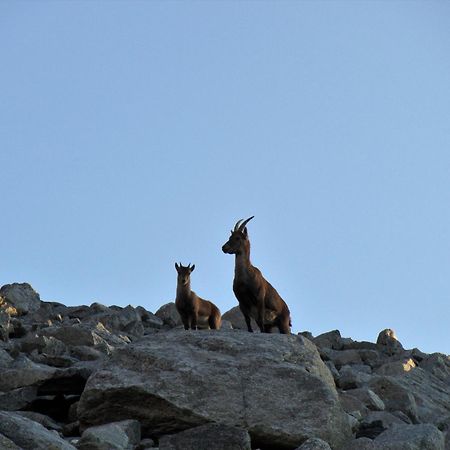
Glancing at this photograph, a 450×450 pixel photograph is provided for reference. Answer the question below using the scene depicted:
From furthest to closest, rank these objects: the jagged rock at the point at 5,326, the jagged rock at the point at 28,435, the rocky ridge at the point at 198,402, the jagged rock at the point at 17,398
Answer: the jagged rock at the point at 5,326
the jagged rock at the point at 17,398
the rocky ridge at the point at 198,402
the jagged rock at the point at 28,435

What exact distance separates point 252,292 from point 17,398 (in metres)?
6.44

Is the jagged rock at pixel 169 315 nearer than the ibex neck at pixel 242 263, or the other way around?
the ibex neck at pixel 242 263

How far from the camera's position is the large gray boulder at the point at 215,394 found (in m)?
10.8

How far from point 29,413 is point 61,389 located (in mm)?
1076

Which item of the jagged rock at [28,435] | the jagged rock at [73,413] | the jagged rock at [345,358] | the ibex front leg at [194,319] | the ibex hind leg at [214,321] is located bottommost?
the jagged rock at [28,435]

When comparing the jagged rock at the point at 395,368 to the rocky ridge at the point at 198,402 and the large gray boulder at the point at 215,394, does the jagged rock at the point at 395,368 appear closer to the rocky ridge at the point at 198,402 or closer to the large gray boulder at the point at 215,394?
the rocky ridge at the point at 198,402

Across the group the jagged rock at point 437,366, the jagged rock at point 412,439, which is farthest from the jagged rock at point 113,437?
the jagged rock at point 437,366

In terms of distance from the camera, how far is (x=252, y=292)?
17.7 metres

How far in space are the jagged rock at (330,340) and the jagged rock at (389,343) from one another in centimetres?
102

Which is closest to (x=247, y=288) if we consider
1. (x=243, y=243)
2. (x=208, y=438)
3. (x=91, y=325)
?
(x=243, y=243)

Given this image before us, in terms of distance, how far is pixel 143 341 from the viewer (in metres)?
12.3

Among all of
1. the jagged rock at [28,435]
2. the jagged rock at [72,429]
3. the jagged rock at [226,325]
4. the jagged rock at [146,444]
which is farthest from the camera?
the jagged rock at [226,325]

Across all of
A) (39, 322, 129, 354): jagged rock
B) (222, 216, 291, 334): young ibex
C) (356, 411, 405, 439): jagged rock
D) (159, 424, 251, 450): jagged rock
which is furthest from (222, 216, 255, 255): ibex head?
(159, 424, 251, 450): jagged rock

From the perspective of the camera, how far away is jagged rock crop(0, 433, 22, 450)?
8242mm
